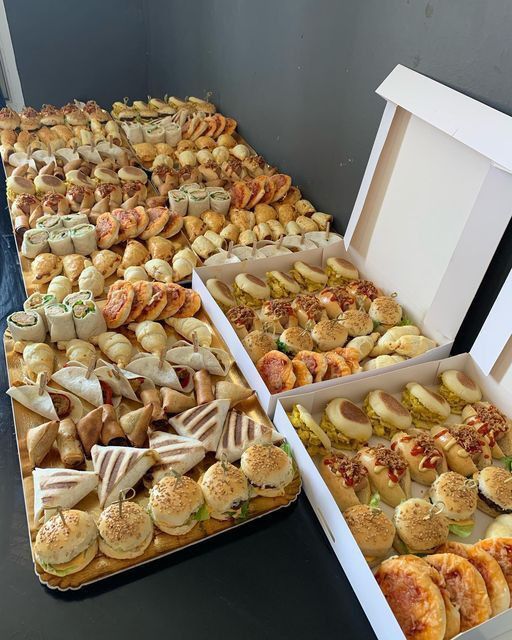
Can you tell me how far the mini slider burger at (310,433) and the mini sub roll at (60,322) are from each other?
1091mm

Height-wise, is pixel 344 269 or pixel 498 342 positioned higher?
pixel 498 342

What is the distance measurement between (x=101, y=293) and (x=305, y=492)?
1.49 meters

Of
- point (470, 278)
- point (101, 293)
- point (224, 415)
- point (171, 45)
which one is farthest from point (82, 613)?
point (171, 45)

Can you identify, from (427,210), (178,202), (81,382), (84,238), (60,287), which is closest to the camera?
(81,382)

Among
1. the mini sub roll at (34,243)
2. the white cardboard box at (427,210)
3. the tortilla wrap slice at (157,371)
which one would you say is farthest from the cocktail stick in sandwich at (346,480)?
the mini sub roll at (34,243)

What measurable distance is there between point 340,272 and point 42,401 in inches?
64.5

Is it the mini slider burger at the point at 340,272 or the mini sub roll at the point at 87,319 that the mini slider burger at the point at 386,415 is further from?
the mini sub roll at the point at 87,319

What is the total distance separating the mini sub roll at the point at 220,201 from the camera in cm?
341

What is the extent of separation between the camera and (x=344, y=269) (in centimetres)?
291

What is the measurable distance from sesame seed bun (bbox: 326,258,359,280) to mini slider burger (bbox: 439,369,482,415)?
80 cm

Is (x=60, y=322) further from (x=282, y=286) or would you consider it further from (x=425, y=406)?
(x=425, y=406)

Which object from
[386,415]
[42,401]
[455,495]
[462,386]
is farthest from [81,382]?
[462,386]

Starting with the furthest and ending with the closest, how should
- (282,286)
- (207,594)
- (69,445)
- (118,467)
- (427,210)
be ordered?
(282,286) < (427,210) < (69,445) < (118,467) < (207,594)

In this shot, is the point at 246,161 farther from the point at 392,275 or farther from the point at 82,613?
the point at 82,613
